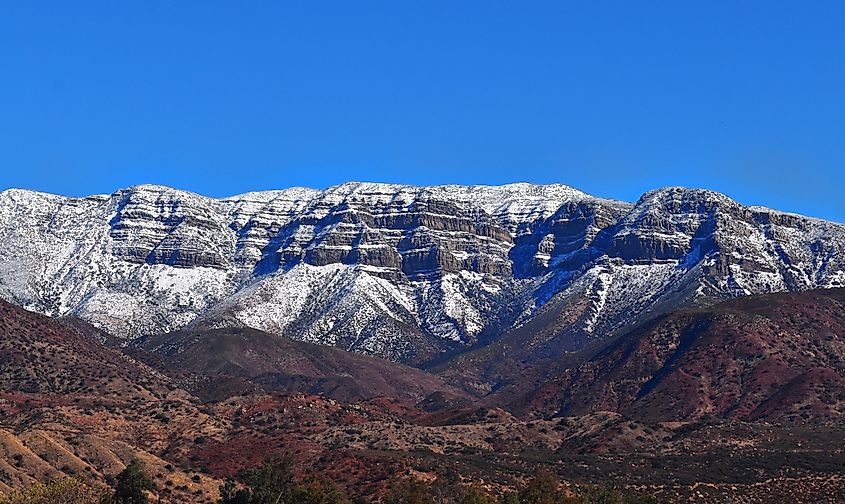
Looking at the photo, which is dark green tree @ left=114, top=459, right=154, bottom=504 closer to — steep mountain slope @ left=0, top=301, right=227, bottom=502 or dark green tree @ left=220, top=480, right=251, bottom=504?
dark green tree @ left=220, top=480, right=251, bottom=504

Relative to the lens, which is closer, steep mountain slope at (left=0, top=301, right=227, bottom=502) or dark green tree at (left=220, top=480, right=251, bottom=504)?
dark green tree at (left=220, top=480, right=251, bottom=504)

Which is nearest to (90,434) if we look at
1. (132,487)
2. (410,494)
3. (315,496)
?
(132,487)

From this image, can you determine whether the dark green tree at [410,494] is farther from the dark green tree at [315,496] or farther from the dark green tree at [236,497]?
the dark green tree at [236,497]

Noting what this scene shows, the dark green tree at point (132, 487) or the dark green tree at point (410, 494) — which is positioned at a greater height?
the dark green tree at point (410, 494)

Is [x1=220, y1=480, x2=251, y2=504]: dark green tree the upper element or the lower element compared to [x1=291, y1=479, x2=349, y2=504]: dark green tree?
lower

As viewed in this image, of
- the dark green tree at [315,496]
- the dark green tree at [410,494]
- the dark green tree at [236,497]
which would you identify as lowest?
the dark green tree at [236,497]

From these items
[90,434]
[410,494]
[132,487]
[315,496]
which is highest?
[90,434]

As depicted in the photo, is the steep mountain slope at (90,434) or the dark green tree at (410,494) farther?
the steep mountain slope at (90,434)

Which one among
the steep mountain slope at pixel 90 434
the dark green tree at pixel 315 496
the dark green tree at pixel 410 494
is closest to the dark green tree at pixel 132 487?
the steep mountain slope at pixel 90 434

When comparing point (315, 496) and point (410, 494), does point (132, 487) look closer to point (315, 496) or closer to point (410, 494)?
point (315, 496)

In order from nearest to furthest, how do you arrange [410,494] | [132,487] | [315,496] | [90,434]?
[315,496]
[132,487]
[410,494]
[90,434]

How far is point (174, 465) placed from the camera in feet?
464

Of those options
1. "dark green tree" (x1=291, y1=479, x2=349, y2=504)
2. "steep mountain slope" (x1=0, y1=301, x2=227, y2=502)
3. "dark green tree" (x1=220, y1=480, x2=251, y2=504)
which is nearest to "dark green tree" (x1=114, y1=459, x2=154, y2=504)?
"dark green tree" (x1=220, y1=480, x2=251, y2=504)

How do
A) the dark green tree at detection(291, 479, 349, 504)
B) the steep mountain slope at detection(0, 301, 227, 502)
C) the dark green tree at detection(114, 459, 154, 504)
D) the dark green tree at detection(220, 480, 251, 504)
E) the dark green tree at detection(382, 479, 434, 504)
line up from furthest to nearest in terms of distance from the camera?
the steep mountain slope at detection(0, 301, 227, 502) → the dark green tree at detection(382, 479, 434, 504) → the dark green tree at detection(114, 459, 154, 504) → the dark green tree at detection(291, 479, 349, 504) → the dark green tree at detection(220, 480, 251, 504)
